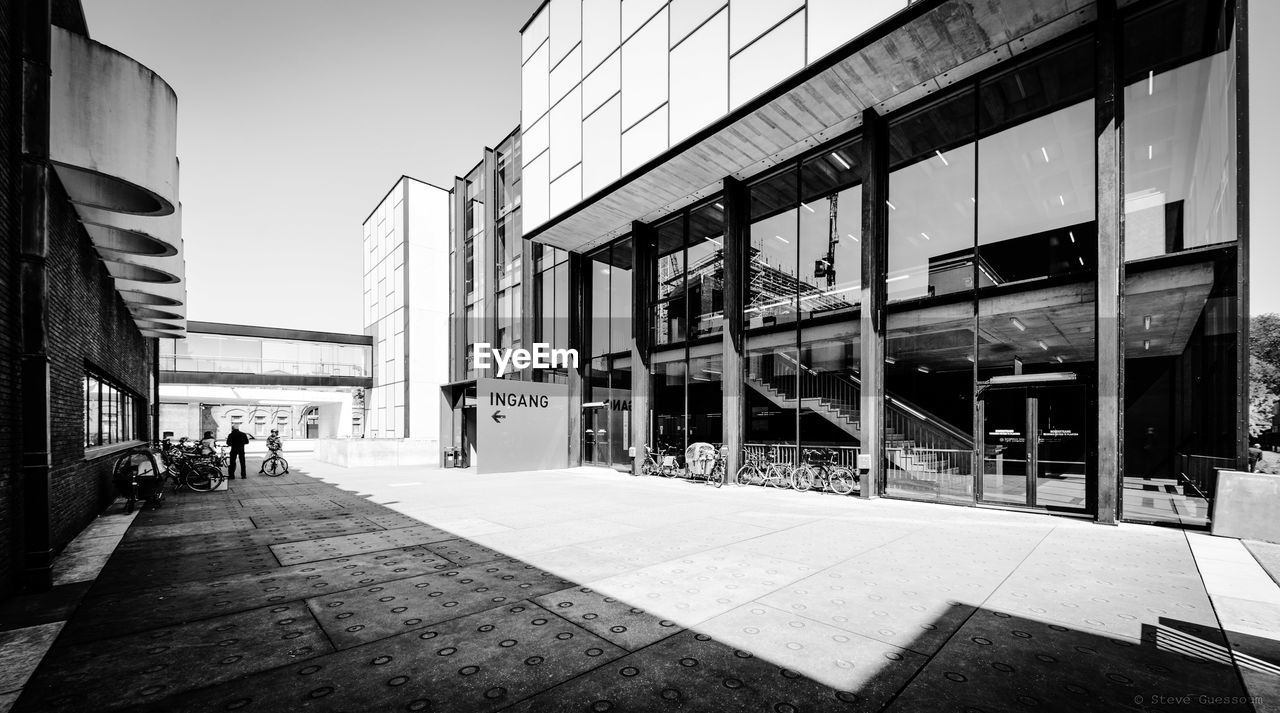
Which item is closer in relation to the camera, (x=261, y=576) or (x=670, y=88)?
(x=261, y=576)

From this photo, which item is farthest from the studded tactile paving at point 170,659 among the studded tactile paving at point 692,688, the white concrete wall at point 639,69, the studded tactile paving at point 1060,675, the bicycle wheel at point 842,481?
the white concrete wall at point 639,69

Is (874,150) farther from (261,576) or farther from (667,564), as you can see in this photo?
(261,576)

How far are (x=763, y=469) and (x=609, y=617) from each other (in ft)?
37.1

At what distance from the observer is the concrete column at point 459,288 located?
1202 inches

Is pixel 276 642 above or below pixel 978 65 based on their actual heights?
below

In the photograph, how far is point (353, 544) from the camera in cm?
822

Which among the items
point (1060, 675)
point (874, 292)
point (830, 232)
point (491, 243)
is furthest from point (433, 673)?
point (491, 243)

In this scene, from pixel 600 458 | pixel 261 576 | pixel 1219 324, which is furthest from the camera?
pixel 600 458

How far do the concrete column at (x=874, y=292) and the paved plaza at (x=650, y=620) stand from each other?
3851 millimetres

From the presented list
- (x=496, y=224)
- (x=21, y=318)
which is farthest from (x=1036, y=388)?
(x=496, y=224)

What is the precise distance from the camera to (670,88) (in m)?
15.2

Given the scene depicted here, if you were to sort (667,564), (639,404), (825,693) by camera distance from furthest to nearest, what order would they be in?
1. (639,404)
2. (667,564)
3. (825,693)

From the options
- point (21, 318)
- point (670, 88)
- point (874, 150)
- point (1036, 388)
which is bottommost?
point (1036, 388)

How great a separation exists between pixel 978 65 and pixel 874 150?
8.27 feet
